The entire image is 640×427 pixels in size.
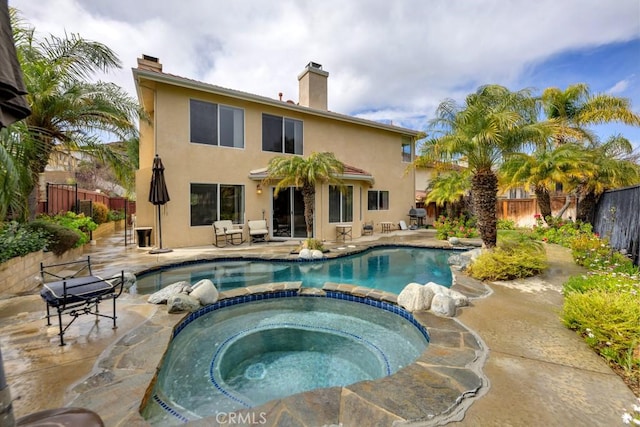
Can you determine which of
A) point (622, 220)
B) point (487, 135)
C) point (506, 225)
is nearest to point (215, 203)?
point (487, 135)

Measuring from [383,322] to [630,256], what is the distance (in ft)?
24.1

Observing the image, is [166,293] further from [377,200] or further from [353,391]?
[377,200]

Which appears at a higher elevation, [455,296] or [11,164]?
[11,164]

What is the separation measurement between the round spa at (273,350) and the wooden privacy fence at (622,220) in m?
7.18

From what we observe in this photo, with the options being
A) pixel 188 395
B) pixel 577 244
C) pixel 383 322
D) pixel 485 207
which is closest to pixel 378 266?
pixel 485 207

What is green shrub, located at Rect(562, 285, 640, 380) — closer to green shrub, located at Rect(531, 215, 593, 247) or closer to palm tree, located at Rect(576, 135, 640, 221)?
green shrub, located at Rect(531, 215, 593, 247)

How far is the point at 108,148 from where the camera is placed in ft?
31.8

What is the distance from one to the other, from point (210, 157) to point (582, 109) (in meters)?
18.4

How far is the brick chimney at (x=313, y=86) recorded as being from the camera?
15.3 metres

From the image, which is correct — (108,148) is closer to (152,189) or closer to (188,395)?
(152,189)

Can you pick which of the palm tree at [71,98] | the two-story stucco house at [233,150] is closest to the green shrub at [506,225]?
the two-story stucco house at [233,150]

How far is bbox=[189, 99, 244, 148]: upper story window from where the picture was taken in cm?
1150

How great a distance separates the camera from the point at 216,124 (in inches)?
471

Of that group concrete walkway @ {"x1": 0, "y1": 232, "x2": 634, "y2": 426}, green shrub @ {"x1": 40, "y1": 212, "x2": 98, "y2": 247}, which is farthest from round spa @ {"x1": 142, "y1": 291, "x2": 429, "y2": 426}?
green shrub @ {"x1": 40, "y1": 212, "x2": 98, "y2": 247}
